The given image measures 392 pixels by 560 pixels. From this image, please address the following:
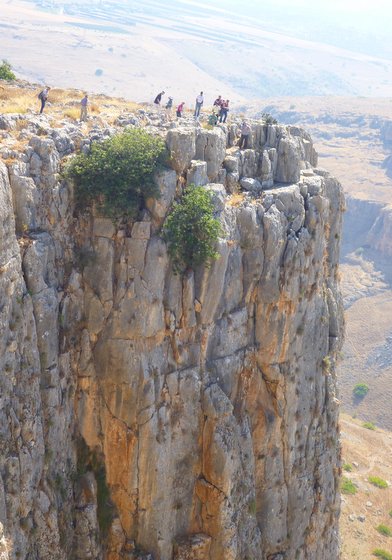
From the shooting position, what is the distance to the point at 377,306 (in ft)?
467

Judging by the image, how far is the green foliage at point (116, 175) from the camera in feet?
99.2

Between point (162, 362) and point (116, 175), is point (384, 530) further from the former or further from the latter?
point (116, 175)

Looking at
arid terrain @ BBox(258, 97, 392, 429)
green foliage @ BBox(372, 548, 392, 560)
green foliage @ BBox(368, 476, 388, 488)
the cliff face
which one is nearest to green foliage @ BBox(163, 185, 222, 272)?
the cliff face

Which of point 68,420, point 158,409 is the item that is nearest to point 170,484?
point 158,409

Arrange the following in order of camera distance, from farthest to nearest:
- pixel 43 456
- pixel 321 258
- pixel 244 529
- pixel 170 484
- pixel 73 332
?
1. pixel 321 258
2. pixel 244 529
3. pixel 170 484
4. pixel 73 332
5. pixel 43 456

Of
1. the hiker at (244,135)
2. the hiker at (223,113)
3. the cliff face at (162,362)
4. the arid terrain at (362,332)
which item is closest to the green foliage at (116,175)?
the cliff face at (162,362)

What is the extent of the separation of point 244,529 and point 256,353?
8308 millimetres

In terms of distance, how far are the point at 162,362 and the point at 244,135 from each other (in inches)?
490

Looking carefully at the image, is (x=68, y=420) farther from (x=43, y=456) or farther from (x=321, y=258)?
(x=321, y=258)

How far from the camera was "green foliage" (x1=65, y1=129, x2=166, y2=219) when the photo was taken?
30.2 metres

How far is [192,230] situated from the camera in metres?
31.2

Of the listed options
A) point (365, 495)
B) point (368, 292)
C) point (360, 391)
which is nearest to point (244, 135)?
point (365, 495)

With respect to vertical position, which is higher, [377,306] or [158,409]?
[158,409]

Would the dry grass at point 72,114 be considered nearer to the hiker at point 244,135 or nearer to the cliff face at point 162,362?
the cliff face at point 162,362
